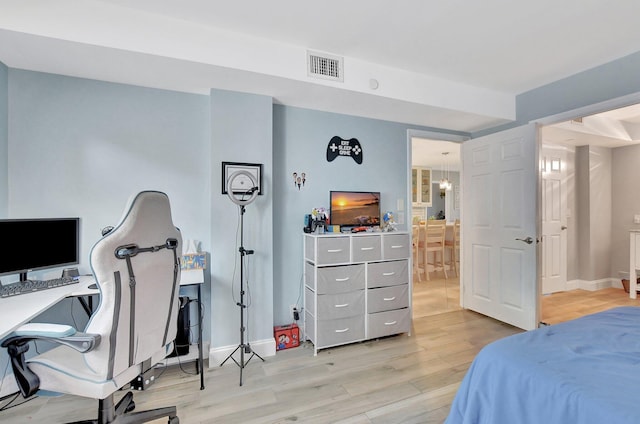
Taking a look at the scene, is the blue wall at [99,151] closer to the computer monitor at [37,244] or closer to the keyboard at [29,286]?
the computer monitor at [37,244]

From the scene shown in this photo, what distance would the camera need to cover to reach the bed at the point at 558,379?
2.80 ft

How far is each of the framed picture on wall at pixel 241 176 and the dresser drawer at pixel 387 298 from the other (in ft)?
4.82

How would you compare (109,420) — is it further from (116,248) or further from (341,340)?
(341,340)

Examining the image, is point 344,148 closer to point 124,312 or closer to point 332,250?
point 332,250

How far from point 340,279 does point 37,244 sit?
7.24 feet

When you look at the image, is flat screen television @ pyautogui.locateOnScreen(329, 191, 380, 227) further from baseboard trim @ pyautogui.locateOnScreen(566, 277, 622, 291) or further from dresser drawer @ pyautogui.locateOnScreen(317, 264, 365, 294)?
baseboard trim @ pyautogui.locateOnScreen(566, 277, 622, 291)

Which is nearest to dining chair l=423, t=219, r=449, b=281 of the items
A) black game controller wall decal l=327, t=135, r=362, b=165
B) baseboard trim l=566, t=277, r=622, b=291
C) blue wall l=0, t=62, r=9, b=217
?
baseboard trim l=566, t=277, r=622, b=291

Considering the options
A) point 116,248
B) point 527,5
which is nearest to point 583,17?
point 527,5

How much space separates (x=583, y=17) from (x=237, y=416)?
3444 mm

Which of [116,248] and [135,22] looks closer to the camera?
[116,248]

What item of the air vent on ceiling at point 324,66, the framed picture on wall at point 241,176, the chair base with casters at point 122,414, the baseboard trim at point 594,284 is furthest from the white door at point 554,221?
the chair base with casters at point 122,414

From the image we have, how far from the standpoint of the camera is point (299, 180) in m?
2.90

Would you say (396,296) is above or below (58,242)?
below

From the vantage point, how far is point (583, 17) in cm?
194
